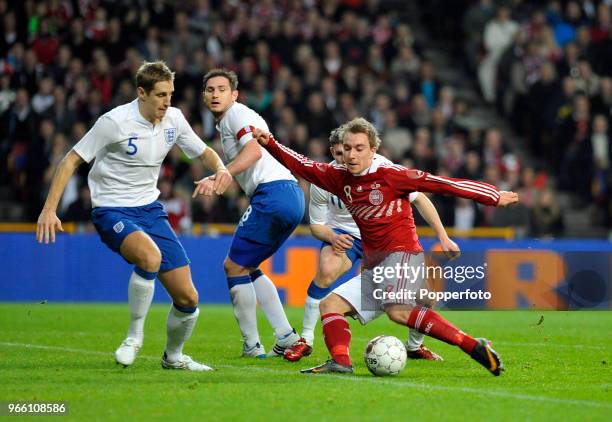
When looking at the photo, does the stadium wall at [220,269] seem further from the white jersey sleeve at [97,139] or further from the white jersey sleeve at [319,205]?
the white jersey sleeve at [97,139]

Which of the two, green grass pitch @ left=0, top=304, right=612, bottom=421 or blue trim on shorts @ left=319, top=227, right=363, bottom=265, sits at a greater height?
blue trim on shorts @ left=319, top=227, right=363, bottom=265

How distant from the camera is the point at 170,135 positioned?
9.42 m

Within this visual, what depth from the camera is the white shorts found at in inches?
342

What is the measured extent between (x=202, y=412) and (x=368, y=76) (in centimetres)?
1470

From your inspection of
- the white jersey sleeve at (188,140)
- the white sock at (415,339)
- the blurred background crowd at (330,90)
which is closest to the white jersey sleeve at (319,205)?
the white sock at (415,339)

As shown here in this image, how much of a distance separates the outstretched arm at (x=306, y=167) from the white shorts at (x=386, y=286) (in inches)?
26.5

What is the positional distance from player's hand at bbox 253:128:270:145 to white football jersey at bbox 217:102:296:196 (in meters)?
0.81

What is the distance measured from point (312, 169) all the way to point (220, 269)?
29.5ft

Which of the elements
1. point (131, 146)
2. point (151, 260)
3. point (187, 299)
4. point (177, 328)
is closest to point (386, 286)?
point (187, 299)

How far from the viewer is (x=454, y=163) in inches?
773

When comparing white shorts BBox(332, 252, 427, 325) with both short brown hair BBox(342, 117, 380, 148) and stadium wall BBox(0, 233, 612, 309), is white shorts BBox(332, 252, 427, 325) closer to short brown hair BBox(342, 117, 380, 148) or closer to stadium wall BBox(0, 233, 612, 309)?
short brown hair BBox(342, 117, 380, 148)

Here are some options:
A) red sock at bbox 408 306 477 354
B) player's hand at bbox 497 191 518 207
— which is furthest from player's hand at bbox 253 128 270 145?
player's hand at bbox 497 191 518 207

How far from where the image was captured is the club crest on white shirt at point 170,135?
9384mm

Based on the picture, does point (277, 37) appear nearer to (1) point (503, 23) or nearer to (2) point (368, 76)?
(2) point (368, 76)
